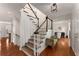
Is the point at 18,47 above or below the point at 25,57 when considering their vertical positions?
above

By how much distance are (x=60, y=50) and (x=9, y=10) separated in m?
0.89

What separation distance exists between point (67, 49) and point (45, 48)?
30 centimetres

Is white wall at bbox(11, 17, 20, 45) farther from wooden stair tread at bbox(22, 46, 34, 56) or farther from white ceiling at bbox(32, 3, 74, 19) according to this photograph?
white ceiling at bbox(32, 3, 74, 19)

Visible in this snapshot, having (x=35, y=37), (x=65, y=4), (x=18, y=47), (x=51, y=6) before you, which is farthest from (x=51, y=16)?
(x=18, y=47)

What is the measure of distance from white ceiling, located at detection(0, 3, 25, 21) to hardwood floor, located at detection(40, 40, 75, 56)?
622 mm

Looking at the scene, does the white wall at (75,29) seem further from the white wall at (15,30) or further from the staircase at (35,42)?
the white wall at (15,30)

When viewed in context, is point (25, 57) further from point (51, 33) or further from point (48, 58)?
point (51, 33)

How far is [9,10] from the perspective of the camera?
167 cm

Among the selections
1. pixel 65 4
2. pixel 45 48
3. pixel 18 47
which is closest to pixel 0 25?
pixel 18 47

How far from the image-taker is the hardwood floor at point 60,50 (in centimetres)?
166

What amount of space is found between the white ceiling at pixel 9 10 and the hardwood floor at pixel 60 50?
0.62m

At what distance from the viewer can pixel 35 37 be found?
5.57 feet

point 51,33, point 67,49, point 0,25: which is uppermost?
point 0,25

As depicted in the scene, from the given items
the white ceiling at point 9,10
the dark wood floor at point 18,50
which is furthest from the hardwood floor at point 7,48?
the white ceiling at point 9,10
